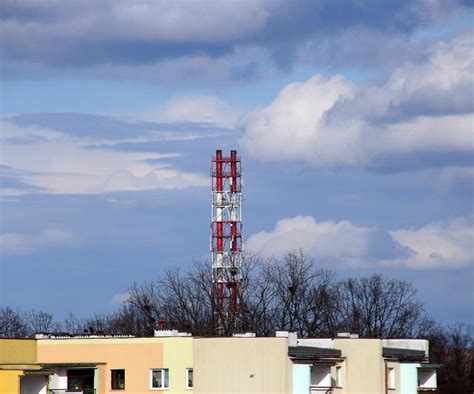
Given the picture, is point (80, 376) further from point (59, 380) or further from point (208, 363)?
point (208, 363)

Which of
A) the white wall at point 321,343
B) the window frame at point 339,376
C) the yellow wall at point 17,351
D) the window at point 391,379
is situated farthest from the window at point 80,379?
the window at point 391,379

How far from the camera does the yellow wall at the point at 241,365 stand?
70.3 metres

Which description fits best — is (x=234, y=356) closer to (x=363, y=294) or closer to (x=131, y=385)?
(x=131, y=385)

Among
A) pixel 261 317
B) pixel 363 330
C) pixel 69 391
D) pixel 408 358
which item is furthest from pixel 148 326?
pixel 69 391

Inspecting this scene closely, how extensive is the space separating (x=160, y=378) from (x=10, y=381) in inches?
571

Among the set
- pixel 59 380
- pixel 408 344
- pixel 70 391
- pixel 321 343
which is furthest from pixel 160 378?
pixel 408 344

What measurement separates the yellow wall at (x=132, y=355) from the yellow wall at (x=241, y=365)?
61.6 inches

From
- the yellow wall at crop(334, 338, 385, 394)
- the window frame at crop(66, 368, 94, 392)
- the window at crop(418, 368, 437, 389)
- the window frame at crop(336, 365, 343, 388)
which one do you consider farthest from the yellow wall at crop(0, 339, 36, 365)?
the window at crop(418, 368, 437, 389)

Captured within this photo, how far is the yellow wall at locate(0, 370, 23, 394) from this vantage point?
200ft

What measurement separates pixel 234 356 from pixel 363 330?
6310 cm

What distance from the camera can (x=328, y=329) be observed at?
130 m

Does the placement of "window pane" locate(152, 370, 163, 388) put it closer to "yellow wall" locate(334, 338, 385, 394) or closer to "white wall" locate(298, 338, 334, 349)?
"white wall" locate(298, 338, 334, 349)

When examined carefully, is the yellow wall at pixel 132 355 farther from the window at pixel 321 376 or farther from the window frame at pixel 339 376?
the window frame at pixel 339 376

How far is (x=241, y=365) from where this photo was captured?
7100cm
